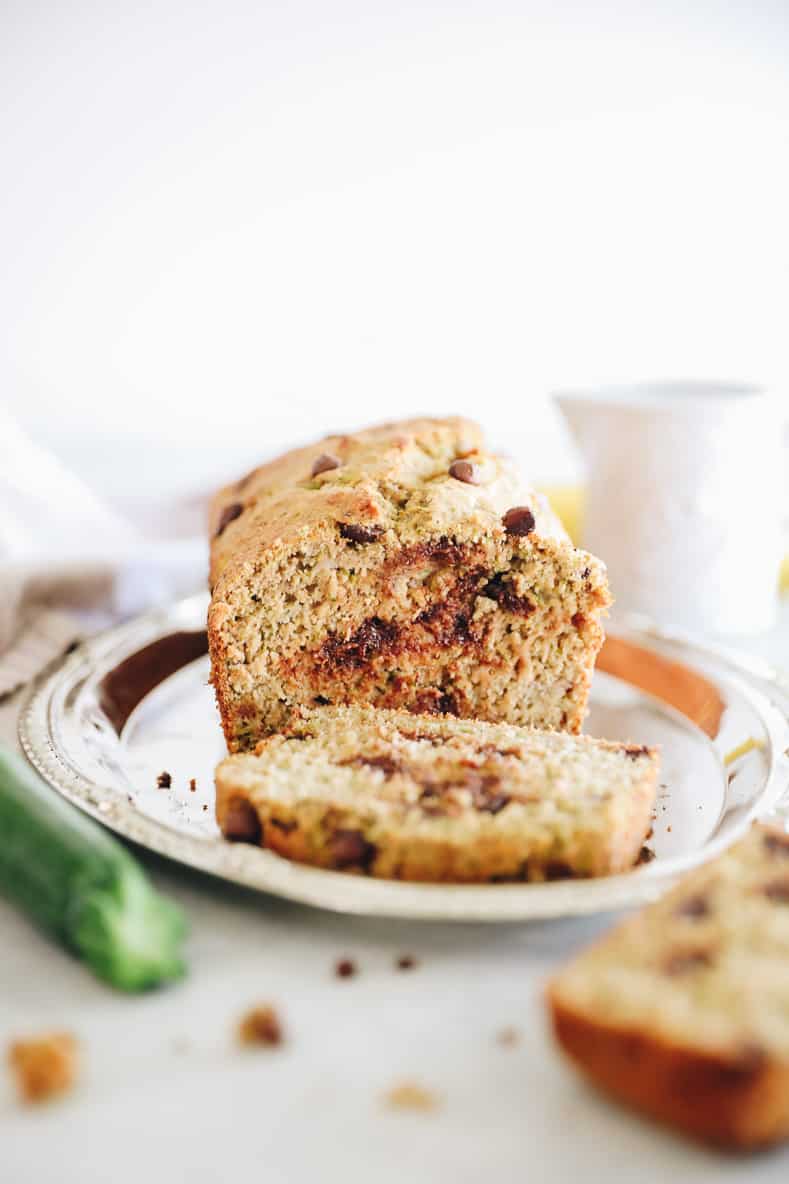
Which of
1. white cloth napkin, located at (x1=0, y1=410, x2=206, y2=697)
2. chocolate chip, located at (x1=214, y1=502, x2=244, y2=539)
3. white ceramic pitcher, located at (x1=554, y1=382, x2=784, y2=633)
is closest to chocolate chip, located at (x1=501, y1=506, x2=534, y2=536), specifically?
chocolate chip, located at (x1=214, y1=502, x2=244, y2=539)

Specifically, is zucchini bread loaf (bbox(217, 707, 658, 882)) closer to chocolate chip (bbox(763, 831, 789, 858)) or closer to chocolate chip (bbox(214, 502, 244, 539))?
chocolate chip (bbox(763, 831, 789, 858))

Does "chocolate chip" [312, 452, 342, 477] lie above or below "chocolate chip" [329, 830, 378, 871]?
above

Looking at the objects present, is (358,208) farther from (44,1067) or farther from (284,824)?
(44,1067)

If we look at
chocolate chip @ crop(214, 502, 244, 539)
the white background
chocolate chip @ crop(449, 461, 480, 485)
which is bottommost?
chocolate chip @ crop(214, 502, 244, 539)

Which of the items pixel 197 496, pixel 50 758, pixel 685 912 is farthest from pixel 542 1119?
pixel 197 496

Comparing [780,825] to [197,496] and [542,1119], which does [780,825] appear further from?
[197,496]

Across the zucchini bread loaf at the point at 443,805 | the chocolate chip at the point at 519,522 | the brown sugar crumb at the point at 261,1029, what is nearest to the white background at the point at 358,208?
the chocolate chip at the point at 519,522

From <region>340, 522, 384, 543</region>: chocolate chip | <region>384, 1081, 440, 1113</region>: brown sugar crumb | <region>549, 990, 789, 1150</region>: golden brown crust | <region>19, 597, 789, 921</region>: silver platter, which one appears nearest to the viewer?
<region>549, 990, 789, 1150</region>: golden brown crust
